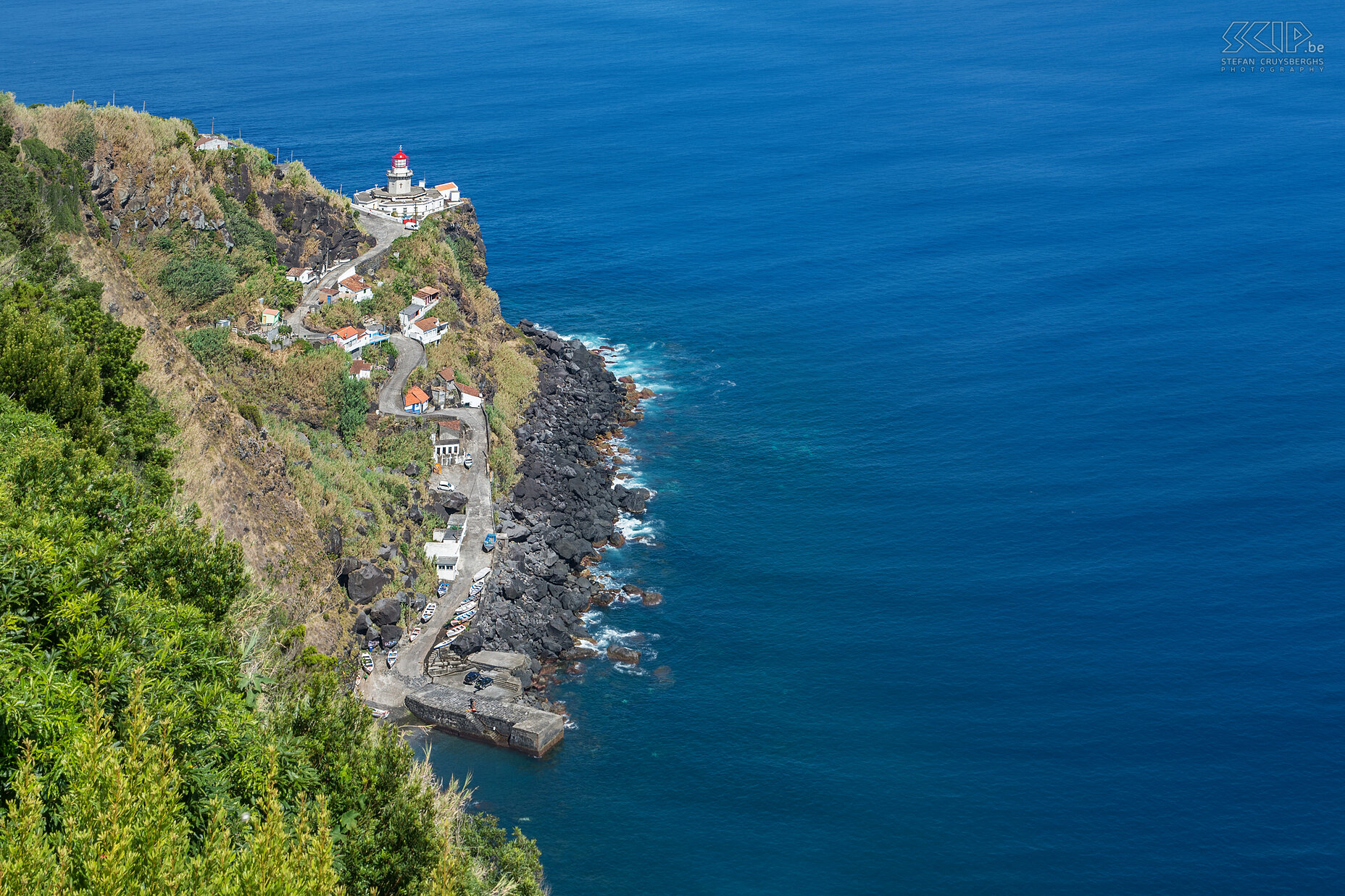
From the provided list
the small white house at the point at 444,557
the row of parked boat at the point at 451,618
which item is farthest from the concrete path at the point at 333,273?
the row of parked boat at the point at 451,618

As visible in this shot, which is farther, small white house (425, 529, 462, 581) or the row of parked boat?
small white house (425, 529, 462, 581)

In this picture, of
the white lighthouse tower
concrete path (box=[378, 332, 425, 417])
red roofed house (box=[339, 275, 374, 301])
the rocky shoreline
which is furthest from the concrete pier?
the white lighthouse tower

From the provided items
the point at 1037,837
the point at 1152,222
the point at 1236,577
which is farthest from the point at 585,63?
the point at 1037,837

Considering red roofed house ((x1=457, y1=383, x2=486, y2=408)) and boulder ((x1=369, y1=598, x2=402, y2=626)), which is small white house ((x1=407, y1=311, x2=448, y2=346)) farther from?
boulder ((x1=369, y1=598, x2=402, y2=626))

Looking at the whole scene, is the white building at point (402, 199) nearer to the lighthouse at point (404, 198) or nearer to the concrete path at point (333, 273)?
the lighthouse at point (404, 198)

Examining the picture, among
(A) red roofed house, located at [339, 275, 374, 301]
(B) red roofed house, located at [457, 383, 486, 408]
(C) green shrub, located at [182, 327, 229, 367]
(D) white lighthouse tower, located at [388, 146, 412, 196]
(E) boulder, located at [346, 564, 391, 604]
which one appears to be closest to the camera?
(E) boulder, located at [346, 564, 391, 604]
